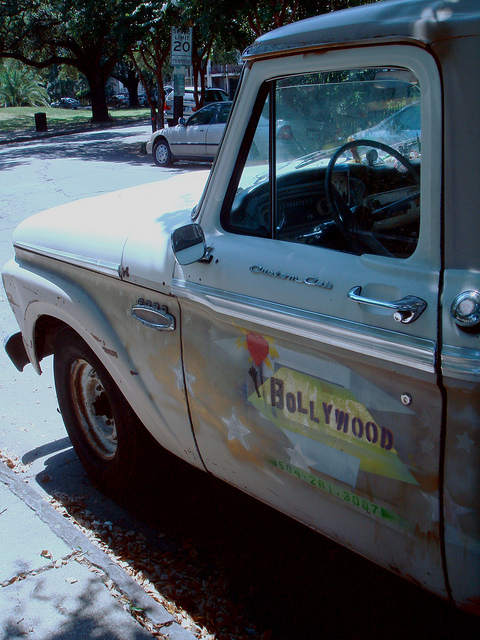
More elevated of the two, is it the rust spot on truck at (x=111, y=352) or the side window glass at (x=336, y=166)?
the side window glass at (x=336, y=166)

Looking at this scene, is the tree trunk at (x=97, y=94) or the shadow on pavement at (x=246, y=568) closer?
the shadow on pavement at (x=246, y=568)

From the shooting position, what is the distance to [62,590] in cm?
260

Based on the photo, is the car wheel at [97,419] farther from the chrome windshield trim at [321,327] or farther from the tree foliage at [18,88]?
the tree foliage at [18,88]

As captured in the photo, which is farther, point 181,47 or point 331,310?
point 181,47

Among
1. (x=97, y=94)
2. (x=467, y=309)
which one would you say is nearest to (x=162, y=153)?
(x=467, y=309)

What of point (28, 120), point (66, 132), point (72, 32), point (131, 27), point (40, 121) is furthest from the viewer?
point (28, 120)

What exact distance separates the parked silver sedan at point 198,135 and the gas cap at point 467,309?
46.9 ft

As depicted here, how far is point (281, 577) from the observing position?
2775 millimetres

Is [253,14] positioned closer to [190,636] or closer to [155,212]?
[155,212]

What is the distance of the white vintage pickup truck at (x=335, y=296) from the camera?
1.61 metres

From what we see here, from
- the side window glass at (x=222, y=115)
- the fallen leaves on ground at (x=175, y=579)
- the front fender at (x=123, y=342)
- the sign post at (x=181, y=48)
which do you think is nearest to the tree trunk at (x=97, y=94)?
the sign post at (x=181, y=48)

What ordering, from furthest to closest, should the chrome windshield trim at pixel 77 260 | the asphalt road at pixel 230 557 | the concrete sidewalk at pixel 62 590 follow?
the chrome windshield trim at pixel 77 260 < the asphalt road at pixel 230 557 < the concrete sidewalk at pixel 62 590

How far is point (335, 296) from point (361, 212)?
0.39m

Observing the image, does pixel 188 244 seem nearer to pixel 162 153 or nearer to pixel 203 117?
pixel 203 117
